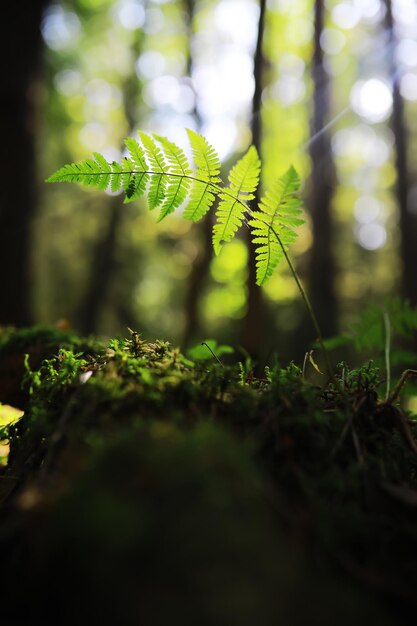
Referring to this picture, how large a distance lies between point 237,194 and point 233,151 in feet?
55.4

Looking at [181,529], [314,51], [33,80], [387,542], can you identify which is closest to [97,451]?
[181,529]

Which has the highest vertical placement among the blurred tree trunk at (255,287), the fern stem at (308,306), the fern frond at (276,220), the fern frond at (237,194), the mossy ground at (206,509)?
the blurred tree trunk at (255,287)

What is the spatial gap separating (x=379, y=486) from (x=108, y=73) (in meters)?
23.4

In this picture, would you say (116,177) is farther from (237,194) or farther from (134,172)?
(237,194)

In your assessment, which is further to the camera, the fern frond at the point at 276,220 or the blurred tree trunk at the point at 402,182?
the blurred tree trunk at the point at 402,182

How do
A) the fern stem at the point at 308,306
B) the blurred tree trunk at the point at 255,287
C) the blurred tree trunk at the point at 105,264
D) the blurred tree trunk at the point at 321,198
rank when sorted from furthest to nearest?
the blurred tree trunk at the point at 105,264
the blurred tree trunk at the point at 321,198
the blurred tree trunk at the point at 255,287
the fern stem at the point at 308,306

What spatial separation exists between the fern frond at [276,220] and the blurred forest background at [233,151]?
4834 mm

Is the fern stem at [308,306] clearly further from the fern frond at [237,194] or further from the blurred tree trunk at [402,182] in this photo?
the blurred tree trunk at [402,182]

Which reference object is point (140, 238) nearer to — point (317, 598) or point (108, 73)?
point (108, 73)

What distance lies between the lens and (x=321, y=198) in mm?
13992

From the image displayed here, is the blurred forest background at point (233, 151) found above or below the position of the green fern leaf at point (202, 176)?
above

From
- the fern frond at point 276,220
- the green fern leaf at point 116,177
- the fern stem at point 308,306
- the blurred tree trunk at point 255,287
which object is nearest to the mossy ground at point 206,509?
the fern stem at point 308,306

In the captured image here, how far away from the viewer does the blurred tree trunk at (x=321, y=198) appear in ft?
41.4

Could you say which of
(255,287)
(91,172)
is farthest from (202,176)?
(255,287)
